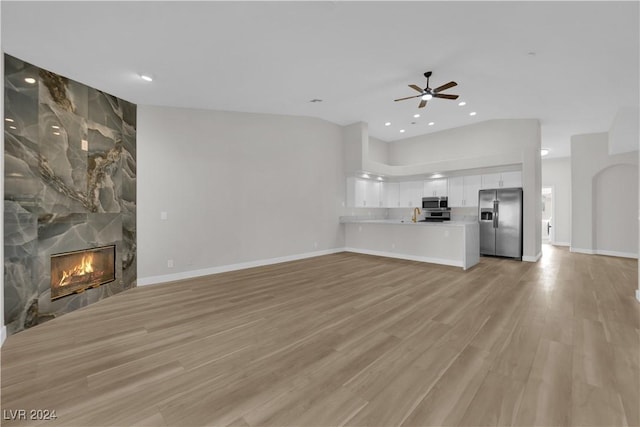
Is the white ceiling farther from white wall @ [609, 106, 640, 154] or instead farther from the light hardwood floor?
the light hardwood floor

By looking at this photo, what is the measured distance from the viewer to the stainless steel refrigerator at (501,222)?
21.1ft

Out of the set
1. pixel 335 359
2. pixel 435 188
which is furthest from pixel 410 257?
pixel 335 359

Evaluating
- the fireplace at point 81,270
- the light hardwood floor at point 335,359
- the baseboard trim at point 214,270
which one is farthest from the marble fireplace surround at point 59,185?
the light hardwood floor at point 335,359

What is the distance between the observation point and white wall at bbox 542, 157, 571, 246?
9.32 m

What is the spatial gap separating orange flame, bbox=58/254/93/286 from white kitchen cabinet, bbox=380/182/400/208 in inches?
283

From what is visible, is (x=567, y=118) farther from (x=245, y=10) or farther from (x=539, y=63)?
(x=245, y=10)

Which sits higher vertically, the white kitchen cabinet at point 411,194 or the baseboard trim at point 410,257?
the white kitchen cabinet at point 411,194

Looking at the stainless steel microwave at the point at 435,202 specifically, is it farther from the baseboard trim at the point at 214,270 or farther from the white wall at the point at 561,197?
the white wall at the point at 561,197

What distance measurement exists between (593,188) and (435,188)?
13.5 feet

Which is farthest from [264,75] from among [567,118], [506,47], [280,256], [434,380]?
[567,118]

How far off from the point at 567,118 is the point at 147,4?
7930 mm

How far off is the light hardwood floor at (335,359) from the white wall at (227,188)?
3.35ft

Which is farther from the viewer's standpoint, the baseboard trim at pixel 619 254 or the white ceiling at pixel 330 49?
the baseboard trim at pixel 619 254

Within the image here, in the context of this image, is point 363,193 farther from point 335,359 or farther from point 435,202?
point 335,359
